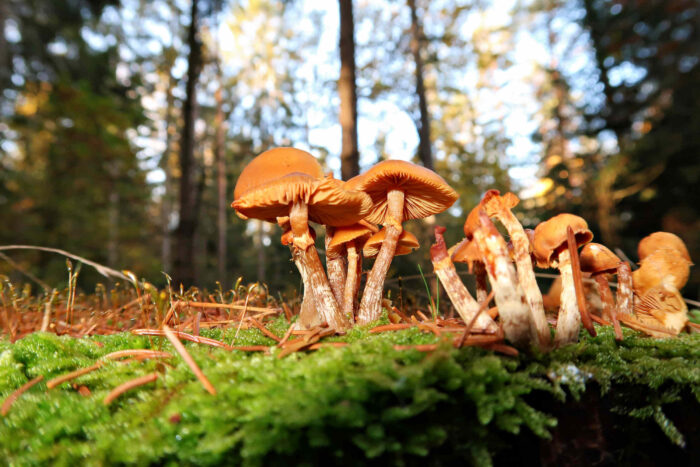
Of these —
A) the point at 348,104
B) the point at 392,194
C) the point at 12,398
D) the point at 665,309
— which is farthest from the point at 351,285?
the point at 348,104

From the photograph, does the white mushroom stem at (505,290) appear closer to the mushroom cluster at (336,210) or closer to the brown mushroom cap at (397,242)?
the mushroom cluster at (336,210)

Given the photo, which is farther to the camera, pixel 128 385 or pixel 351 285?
pixel 351 285

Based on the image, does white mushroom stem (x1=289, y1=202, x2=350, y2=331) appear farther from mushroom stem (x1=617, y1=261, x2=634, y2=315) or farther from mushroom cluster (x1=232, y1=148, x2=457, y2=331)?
mushroom stem (x1=617, y1=261, x2=634, y2=315)

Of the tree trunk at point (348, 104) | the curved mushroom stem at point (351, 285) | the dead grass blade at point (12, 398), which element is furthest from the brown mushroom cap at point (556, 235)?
the tree trunk at point (348, 104)

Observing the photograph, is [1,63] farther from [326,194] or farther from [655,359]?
[655,359]

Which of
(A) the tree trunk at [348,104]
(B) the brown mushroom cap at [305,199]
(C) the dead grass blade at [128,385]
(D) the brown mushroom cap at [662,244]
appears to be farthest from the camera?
(A) the tree trunk at [348,104]

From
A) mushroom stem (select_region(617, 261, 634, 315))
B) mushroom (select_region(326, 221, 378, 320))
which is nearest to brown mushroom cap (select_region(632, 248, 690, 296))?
mushroom stem (select_region(617, 261, 634, 315))

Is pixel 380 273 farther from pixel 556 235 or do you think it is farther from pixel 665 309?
pixel 665 309

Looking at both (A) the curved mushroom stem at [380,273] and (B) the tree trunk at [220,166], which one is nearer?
(A) the curved mushroom stem at [380,273]
